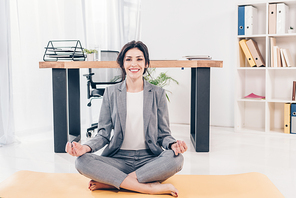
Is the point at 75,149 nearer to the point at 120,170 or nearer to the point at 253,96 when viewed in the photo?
the point at 120,170

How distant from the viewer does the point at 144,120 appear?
1.83m

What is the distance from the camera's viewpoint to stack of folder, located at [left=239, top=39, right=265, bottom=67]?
355 cm

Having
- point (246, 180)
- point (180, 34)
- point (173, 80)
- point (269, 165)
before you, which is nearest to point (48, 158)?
point (246, 180)

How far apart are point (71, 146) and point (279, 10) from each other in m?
2.82

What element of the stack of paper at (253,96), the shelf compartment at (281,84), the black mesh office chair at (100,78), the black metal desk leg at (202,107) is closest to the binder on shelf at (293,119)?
the shelf compartment at (281,84)

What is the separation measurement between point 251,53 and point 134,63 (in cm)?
A: 216

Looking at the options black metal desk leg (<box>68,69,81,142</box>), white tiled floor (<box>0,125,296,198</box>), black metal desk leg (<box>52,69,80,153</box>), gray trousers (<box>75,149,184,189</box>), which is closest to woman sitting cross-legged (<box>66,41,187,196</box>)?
gray trousers (<box>75,149,184,189</box>)

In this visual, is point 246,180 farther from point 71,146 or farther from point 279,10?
point 279,10

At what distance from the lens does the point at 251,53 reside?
3.58 metres

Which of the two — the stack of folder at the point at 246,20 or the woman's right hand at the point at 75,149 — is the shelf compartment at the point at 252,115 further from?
the woman's right hand at the point at 75,149

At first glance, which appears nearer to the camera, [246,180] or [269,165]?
[246,180]

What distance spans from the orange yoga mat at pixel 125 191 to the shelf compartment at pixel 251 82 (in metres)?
2.06

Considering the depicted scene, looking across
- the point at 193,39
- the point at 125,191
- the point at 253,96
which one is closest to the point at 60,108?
the point at 125,191

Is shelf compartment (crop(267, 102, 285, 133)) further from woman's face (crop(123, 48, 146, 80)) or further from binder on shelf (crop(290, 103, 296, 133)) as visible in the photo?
woman's face (crop(123, 48, 146, 80))
